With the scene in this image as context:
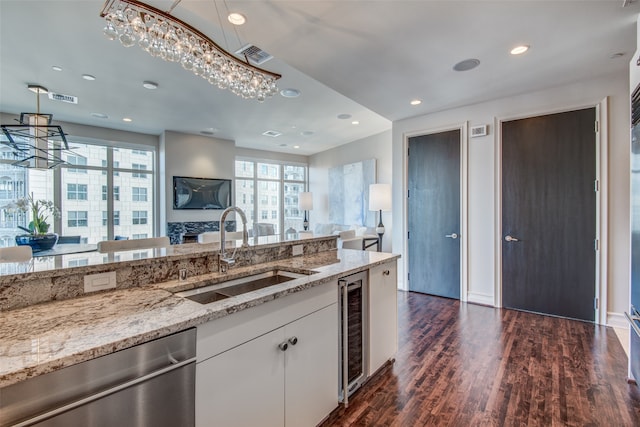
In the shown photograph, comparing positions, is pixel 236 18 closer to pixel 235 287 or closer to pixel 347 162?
pixel 235 287

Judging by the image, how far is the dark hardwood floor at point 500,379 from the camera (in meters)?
1.88

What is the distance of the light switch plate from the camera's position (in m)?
1.39

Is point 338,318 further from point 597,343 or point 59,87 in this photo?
point 59,87

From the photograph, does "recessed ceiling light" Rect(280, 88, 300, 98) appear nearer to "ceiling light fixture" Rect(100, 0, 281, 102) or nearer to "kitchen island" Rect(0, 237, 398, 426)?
"ceiling light fixture" Rect(100, 0, 281, 102)

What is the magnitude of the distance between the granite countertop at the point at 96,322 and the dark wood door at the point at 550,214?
3333 millimetres

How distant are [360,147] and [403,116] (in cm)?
309

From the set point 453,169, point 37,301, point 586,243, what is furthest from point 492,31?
point 37,301

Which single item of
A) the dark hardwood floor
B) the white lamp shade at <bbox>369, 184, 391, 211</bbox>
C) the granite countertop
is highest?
the white lamp shade at <bbox>369, 184, 391, 211</bbox>

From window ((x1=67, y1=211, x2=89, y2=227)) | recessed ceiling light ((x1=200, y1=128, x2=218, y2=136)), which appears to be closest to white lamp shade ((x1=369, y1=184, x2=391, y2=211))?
recessed ceiling light ((x1=200, y1=128, x2=218, y2=136))

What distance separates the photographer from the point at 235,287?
1.86 m

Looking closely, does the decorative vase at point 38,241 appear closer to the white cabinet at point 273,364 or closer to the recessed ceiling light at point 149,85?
the recessed ceiling light at point 149,85

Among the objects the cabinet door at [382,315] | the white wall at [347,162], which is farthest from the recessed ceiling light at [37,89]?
the white wall at [347,162]

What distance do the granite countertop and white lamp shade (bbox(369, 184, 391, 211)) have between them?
4.01 metres

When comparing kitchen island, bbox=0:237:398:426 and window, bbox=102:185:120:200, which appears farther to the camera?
window, bbox=102:185:120:200
